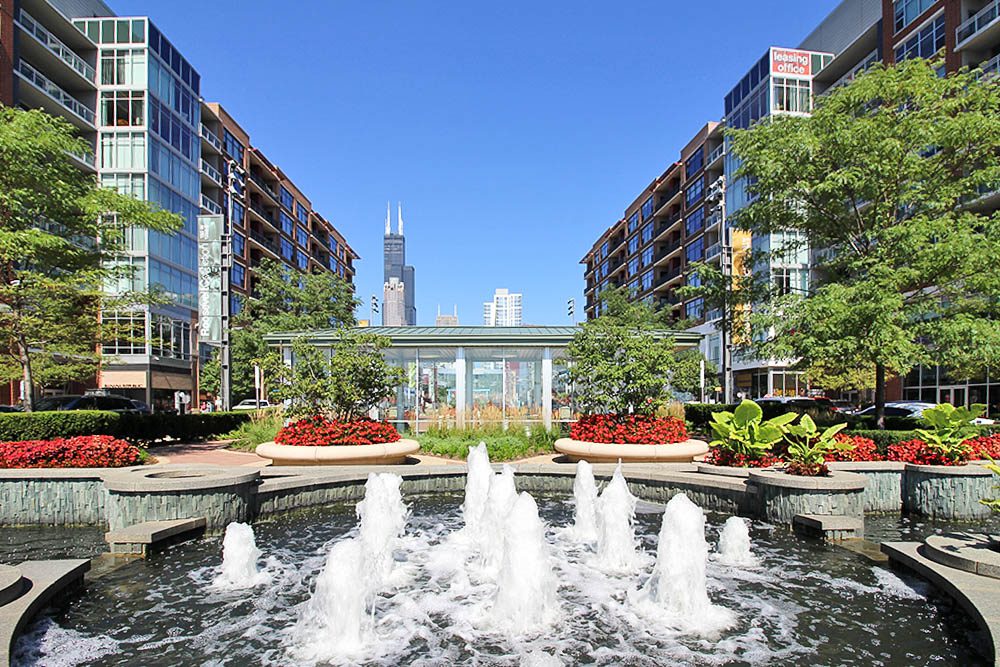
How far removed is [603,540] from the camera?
24.4 ft

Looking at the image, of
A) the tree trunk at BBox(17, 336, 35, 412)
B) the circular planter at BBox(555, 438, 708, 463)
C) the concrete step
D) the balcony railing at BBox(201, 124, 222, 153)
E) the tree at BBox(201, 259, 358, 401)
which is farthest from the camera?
the balcony railing at BBox(201, 124, 222, 153)

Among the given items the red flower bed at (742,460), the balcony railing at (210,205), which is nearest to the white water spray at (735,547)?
the red flower bed at (742,460)

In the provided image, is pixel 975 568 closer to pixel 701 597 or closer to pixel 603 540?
pixel 701 597

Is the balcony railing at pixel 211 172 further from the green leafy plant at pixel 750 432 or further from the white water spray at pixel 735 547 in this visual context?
the white water spray at pixel 735 547

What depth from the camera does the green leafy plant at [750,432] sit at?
1107cm

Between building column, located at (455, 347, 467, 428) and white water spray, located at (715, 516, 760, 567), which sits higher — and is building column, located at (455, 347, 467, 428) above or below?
above

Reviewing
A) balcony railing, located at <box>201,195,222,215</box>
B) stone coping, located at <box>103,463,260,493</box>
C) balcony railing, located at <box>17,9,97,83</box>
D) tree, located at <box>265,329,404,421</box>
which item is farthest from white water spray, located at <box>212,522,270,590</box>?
balcony railing, located at <box>201,195,222,215</box>

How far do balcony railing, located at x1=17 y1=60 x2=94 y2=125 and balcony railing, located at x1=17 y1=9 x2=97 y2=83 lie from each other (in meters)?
1.63

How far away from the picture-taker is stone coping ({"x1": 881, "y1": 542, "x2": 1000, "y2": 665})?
4.47 metres

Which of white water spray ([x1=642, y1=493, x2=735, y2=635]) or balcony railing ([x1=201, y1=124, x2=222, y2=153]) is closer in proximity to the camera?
white water spray ([x1=642, y1=493, x2=735, y2=635])

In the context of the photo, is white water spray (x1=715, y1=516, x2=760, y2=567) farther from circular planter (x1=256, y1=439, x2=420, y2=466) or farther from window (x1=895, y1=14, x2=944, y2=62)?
window (x1=895, y1=14, x2=944, y2=62)

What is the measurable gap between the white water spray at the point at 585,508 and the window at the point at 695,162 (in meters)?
55.8

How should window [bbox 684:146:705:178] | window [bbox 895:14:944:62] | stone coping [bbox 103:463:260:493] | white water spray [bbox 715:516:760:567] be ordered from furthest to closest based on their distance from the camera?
window [bbox 684:146:705:178], window [bbox 895:14:944:62], stone coping [bbox 103:463:260:493], white water spray [bbox 715:516:760:567]

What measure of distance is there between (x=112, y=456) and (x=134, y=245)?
33298 millimetres
